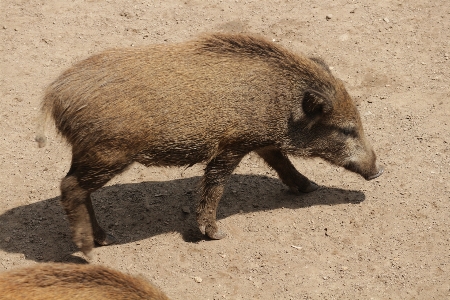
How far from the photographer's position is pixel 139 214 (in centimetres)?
682

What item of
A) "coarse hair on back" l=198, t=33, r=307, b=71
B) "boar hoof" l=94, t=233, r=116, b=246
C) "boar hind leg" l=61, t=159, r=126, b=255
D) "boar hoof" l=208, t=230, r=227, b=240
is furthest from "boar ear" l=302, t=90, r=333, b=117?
"boar hoof" l=94, t=233, r=116, b=246

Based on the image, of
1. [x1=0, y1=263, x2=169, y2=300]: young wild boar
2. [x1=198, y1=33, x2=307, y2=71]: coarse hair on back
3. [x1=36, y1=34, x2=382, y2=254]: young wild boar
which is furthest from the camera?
[x1=198, y1=33, x2=307, y2=71]: coarse hair on back

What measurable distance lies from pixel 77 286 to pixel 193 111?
231 cm

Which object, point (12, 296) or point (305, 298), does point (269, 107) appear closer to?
point (305, 298)

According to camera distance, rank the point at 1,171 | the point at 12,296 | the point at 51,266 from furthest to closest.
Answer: the point at 1,171 → the point at 51,266 → the point at 12,296

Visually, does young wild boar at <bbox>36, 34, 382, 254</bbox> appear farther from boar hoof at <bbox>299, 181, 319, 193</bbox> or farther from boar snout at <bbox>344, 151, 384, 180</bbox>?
boar hoof at <bbox>299, 181, 319, 193</bbox>

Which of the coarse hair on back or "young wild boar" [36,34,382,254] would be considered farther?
the coarse hair on back

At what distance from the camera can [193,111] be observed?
18.8 feet

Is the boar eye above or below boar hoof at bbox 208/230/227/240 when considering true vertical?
above

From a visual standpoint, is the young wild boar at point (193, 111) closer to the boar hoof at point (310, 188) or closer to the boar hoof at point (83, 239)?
the boar hoof at point (83, 239)

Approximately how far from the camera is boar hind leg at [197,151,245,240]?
6.15m

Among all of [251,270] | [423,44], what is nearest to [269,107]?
[251,270]

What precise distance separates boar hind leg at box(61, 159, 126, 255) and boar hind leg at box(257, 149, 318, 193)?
156cm

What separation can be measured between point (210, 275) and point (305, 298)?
32.5 inches
